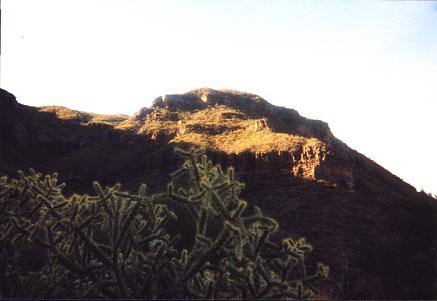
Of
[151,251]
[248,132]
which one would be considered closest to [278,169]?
[248,132]

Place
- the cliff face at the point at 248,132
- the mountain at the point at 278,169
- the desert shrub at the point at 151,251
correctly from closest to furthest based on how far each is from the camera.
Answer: the desert shrub at the point at 151,251, the mountain at the point at 278,169, the cliff face at the point at 248,132

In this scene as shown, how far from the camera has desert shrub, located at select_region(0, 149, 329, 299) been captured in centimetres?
438

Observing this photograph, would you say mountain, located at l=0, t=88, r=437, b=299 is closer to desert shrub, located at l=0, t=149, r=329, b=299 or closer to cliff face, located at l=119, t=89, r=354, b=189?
cliff face, located at l=119, t=89, r=354, b=189

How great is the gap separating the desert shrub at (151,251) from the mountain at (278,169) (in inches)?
488

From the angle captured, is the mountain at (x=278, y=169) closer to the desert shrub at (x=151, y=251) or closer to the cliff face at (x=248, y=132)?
the cliff face at (x=248, y=132)

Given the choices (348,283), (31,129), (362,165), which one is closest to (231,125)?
(362,165)

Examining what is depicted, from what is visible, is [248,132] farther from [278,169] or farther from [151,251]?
[151,251]

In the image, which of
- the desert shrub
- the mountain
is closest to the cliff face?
the mountain

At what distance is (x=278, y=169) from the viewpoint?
2684cm

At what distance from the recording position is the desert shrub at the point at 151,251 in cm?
438

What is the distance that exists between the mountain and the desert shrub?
1239cm

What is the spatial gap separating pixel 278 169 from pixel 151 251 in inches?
880

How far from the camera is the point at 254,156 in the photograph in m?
27.0

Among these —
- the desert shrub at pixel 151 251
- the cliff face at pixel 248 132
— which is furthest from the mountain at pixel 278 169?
the desert shrub at pixel 151 251
